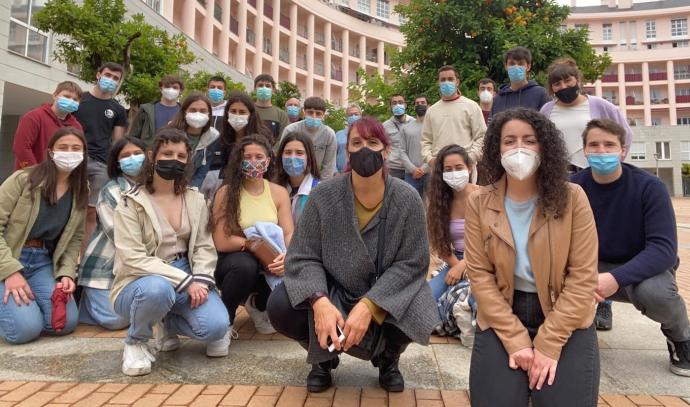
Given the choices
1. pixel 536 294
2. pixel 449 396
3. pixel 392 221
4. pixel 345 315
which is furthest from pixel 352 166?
pixel 449 396

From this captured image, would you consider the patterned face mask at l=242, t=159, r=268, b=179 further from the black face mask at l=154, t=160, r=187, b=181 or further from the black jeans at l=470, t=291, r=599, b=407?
the black jeans at l=470, t=291, r=599, b=407

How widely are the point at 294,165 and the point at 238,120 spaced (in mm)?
1086

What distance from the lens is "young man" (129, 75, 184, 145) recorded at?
5.60m

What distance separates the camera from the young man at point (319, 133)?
585cm

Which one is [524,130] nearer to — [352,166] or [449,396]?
[352,166]

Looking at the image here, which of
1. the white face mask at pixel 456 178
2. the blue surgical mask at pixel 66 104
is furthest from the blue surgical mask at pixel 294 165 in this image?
the blue surgical mask at pixel 66 104

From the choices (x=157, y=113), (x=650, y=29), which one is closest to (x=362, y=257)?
(x=157, y=113)

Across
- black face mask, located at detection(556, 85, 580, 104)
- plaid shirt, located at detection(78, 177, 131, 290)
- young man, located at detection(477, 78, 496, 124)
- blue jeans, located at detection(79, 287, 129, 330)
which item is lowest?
blue jeans, located at detection(79, 287, 129, 330)

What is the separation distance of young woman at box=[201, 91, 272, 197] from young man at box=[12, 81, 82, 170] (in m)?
1.62

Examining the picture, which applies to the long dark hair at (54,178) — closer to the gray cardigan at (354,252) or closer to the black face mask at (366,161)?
the gray cardigan at (354,252)

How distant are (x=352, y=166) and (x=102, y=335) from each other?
108 inches

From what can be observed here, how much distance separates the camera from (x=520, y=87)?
18.1 ft

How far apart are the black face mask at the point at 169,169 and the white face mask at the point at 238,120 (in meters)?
1.60

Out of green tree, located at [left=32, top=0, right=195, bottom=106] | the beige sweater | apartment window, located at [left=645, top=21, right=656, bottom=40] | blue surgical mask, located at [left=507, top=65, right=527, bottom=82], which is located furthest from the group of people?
apartment window, located at [left=645, top=21, right=656, bottom=40]
